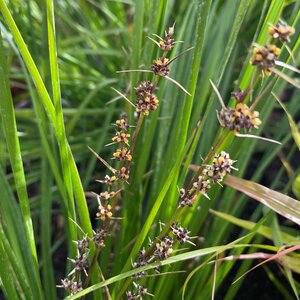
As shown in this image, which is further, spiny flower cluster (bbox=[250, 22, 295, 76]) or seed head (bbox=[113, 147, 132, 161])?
seed head (bbox=[113, 147, 132, 161])

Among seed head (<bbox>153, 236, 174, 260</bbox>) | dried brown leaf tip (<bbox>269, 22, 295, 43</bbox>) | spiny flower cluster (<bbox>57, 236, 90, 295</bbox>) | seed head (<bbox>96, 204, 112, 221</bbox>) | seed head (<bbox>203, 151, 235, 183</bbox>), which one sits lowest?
spiny flower cluster (<bbox>57, 236, 90, 295</bbox>)

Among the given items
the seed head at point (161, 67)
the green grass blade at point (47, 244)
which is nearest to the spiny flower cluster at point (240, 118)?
the seed head at point (161, 67)

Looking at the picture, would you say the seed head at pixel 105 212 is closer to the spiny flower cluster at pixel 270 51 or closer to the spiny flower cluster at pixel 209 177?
the spiny flower cluster at pixel 209 177

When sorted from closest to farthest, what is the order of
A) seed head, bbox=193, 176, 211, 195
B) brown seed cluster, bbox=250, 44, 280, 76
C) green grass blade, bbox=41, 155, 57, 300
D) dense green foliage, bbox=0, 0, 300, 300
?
brown seed cluster, bbox=250, 44, 280, 76
seed head, bbox=193, 176, 211, 195
dense green foliage, bbox=0, 0, 300, 300
green grass blade, bbox=41, 155, 57, 300

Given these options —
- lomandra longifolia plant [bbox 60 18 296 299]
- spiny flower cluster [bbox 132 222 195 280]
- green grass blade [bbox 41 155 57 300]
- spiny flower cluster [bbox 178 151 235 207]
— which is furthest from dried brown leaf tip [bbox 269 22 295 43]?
green grass blade [bbox 41 155 57 300]

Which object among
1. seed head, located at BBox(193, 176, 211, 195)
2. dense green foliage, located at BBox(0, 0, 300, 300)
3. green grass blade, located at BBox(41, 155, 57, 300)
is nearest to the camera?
seed head, located at BBox(193, 176, 211, 195)

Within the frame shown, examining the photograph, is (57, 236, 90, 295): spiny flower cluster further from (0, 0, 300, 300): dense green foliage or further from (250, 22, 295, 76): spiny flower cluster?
(250, 22, 295, 76): spiny flower cluster

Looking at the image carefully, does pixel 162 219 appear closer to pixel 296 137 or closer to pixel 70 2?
pixel 296 137
